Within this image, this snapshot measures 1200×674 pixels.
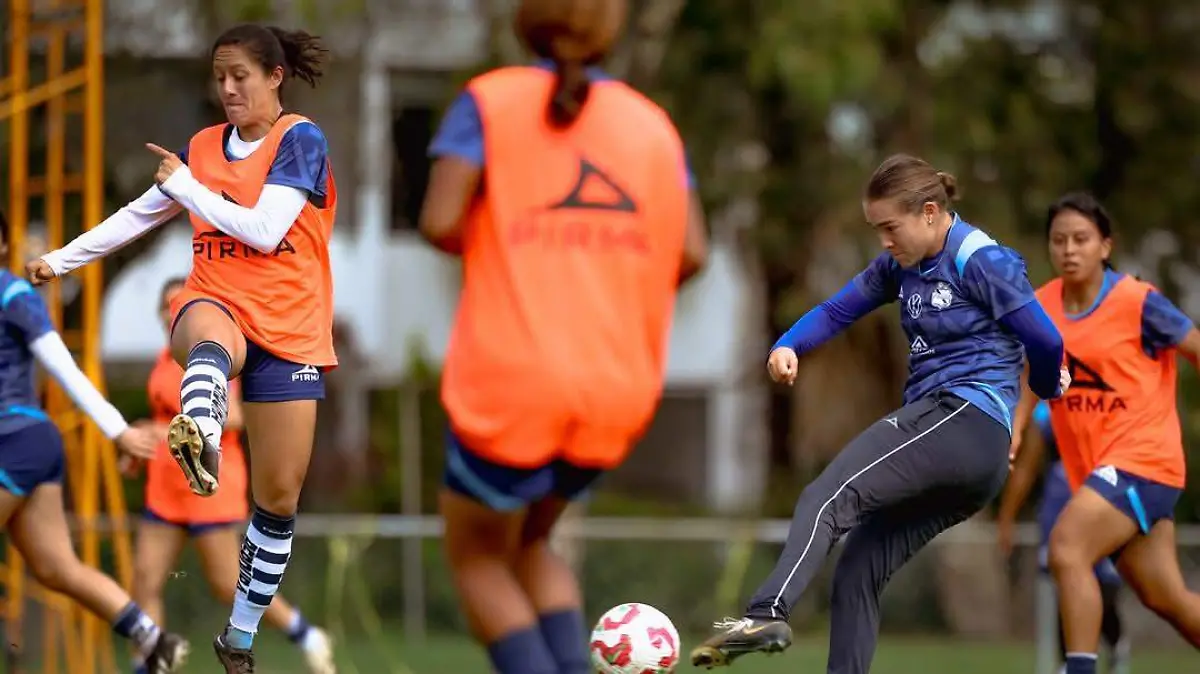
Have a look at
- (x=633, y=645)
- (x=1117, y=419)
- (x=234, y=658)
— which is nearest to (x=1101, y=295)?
(x=1117, y=419)

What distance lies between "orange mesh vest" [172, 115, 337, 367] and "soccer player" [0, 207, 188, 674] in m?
1.62

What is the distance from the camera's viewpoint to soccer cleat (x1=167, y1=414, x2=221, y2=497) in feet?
19.2

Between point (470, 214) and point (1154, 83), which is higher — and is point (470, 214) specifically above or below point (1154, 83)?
below

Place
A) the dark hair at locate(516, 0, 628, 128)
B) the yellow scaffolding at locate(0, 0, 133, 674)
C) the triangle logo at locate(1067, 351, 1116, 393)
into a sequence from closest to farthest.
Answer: the dark hair at locate(516, 0, 628, 128), the triangle logo at locate(1067, 351, 1116, 393), the yellow scaffolding at locate(0, 0, 133, 674)

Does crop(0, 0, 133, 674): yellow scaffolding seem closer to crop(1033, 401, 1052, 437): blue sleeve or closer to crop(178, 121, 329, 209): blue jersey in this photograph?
crop(178, 121, 329, 209): blue jersey

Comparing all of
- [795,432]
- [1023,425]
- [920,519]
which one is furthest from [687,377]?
[920,519]

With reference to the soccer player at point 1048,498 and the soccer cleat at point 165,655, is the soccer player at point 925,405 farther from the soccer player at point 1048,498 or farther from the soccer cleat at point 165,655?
the soccer player at point 1048,498

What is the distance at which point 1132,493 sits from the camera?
7.94 meters

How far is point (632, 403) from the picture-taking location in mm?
5750

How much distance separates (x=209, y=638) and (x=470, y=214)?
11484 millimetres

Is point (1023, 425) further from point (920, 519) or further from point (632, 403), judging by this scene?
point (632, 403)

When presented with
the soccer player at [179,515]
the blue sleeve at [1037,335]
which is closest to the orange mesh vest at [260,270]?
the blue sleeve at [1037,335]

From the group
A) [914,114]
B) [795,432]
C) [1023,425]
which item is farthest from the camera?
[795,432]

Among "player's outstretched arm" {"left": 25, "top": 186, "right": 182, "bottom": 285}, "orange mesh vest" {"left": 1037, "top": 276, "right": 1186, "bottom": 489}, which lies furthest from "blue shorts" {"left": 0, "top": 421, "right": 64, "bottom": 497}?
"orange mesh vest" {"left": 1037, "top": 276, "right": 1186, "bottom": 489}
